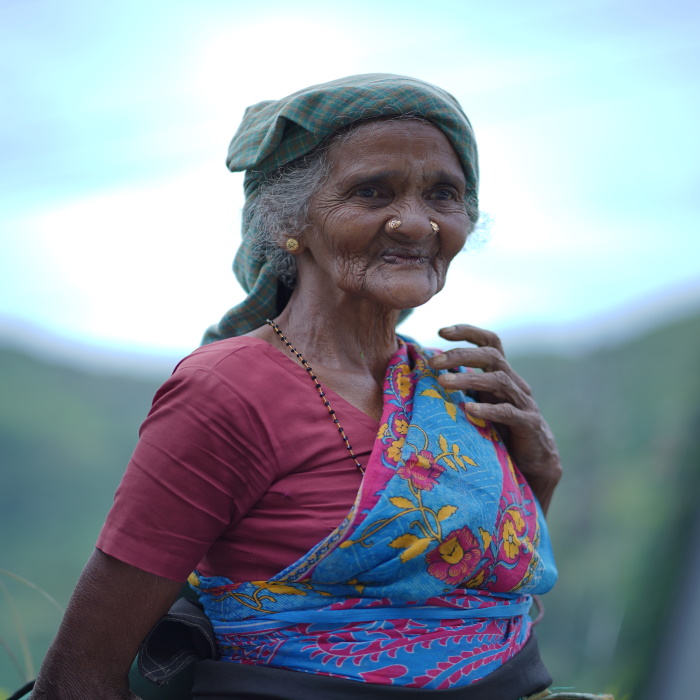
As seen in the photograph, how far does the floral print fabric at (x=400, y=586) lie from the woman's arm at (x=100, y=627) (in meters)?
0.17

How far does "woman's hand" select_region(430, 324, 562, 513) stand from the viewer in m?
1.62

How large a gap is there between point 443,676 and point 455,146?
109 centimetres

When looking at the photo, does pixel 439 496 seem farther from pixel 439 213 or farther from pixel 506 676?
pixel 439 213

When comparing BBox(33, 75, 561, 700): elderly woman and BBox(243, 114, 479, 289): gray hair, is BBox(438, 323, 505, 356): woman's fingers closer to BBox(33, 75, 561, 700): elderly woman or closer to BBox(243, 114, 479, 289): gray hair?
BBox(33, 75, 561, 700): elderly woman

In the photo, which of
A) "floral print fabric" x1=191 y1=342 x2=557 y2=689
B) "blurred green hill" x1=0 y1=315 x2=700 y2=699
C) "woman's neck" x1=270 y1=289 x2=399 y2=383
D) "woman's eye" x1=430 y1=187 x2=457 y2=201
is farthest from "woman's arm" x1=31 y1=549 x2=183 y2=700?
"blurred green hill" x1=0 y1=315 x2=700 y2=699

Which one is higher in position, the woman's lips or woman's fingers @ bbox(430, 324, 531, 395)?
the woman's lips

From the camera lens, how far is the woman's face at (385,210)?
1466mm

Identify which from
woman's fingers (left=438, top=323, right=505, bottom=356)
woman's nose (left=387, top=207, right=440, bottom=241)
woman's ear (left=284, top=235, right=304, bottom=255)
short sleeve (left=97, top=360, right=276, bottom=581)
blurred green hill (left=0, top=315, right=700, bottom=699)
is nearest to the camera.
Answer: short sleeve (left=97, top=360, right=276, bottom=581)

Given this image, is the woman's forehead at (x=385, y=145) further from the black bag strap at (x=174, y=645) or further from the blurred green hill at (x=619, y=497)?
the blurred green hill at (x=619, y=497)

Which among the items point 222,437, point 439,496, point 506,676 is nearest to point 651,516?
point 506,676

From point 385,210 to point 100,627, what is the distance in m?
0.97

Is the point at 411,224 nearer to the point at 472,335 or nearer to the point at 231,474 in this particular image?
the point at 472,335

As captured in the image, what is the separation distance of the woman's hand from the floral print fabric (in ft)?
0.67

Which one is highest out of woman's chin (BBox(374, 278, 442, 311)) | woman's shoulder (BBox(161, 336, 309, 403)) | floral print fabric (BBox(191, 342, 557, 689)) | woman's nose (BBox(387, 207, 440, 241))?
woman's nose (BBox(387, 207, 440, 241))
